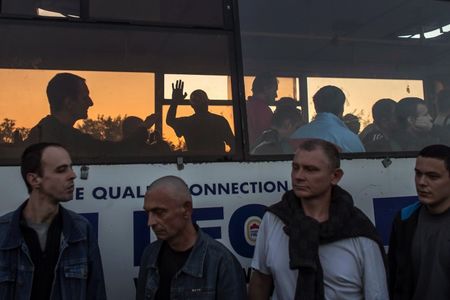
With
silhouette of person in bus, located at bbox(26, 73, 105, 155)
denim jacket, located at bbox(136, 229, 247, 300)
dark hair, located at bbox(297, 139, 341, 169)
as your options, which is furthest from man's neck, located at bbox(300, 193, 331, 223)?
silhouette of person in bus, located at bbox(26, 73, 105, 155)

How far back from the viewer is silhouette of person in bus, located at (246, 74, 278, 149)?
8.72 ft

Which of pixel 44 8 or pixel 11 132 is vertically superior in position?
pixel 44 8

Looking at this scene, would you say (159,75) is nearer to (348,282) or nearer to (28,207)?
(28,207)

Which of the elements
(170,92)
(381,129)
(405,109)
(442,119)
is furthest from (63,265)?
(442,119)

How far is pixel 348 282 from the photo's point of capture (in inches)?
73.9

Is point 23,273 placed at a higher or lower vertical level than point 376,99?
lower

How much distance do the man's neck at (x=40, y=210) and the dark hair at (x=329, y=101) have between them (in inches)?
64.8

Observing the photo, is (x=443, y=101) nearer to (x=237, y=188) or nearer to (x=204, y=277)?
(x=237, y=188)

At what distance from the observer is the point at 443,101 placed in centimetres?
316

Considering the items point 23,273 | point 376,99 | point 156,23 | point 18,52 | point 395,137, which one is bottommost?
point 23,273

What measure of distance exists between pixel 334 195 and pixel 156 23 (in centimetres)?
137

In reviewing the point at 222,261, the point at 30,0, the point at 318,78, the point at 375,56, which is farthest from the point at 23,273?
the point at 375,56

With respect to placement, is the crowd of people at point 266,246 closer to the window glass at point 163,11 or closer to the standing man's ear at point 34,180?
the standing man's ear at point 34,180

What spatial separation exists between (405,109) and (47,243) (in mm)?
2307
